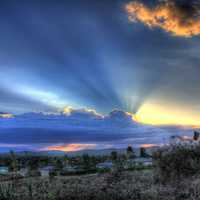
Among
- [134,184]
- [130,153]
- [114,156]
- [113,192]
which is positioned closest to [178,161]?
[134,184]

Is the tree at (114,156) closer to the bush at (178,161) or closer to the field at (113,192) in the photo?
the bush at (178,161)

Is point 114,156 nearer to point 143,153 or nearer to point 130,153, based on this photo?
point 130,153

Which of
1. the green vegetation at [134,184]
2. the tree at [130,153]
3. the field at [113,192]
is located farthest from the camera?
the tree at [130,153]

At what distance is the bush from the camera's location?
16906 millimetres

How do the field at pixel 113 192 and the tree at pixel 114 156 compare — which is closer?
the field at pixel 113 192

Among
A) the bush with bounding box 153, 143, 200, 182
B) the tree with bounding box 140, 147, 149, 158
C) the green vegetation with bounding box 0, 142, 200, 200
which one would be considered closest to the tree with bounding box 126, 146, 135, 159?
the tree with bounding box 140, 147, 149, 158

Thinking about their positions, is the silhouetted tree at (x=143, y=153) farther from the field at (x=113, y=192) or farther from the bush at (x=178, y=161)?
the field at (x=113, y=192)

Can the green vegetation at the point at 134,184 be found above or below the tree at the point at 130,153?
below

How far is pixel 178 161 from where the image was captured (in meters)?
17.0

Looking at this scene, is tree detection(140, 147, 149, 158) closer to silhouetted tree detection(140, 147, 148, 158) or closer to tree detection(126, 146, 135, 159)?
silhouetted tree detection(140, 147, 148, 158)

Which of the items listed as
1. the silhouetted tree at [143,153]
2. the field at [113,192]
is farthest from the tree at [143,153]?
the field at [113,192]

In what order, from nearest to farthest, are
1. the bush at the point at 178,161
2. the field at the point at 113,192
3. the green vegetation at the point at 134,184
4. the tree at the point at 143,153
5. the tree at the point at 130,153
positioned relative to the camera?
the field at the point at 113,192 < the green vegetation at the point at 134,184 < the bush at the point at 178,161 < the tree at the point at 130,153 < the tree at the point at 143,153

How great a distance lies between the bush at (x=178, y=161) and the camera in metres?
16.9

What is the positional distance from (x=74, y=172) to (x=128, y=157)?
4.78m
